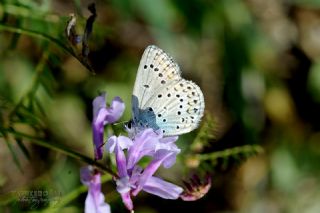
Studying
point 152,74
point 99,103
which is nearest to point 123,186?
point 99,103

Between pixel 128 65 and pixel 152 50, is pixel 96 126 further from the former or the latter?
pixel 128 65

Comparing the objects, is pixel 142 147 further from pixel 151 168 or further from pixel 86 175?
pixel 86 175

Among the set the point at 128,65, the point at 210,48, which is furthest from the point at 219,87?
the point at 128,65

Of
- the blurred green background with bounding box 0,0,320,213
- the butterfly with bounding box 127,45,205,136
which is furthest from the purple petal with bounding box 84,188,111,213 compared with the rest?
the blurred green background with bounding box 0,0,320,213

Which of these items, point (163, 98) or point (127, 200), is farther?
point (163, 98)

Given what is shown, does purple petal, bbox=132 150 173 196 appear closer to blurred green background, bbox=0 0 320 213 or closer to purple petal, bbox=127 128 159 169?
purple petal, bbox=127 128 159 169

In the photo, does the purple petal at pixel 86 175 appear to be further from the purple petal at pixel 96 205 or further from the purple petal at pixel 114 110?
the purple petal at pixel 114 110
